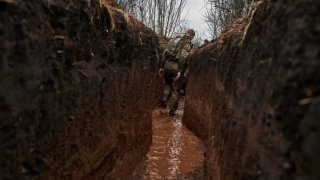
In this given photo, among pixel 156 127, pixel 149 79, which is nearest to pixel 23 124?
pixel 149 79

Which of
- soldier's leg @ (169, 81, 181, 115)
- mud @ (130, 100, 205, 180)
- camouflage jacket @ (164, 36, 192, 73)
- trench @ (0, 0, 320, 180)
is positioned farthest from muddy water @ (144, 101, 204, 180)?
camouflage jacket @ (164, 36, 192, 73)

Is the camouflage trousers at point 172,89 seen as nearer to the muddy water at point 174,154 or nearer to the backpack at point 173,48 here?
the backpack at point 173,48

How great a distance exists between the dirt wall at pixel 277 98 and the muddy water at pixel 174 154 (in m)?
2.17

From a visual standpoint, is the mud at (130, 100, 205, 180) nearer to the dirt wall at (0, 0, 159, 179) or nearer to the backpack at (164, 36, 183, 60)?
the dirt wall at (0, 0, 159, 179)

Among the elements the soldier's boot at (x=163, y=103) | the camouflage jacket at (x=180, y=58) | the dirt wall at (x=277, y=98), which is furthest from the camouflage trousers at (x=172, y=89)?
the dirt wall at (x=277, y=98)

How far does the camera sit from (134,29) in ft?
13.8

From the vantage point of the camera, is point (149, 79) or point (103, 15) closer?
point (103, 15)

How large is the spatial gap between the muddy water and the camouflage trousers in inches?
33.5

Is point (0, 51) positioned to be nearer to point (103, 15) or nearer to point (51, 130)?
point (51, 130)

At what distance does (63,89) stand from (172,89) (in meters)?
6.85

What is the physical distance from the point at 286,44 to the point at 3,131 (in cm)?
123

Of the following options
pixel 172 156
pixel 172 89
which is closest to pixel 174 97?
pixel 172 89

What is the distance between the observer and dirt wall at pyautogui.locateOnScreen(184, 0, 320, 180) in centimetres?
127

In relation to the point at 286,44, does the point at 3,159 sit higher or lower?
lower
